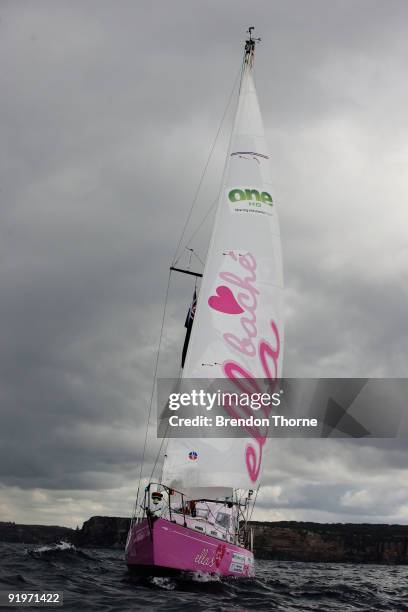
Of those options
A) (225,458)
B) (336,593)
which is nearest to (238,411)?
(225,458)

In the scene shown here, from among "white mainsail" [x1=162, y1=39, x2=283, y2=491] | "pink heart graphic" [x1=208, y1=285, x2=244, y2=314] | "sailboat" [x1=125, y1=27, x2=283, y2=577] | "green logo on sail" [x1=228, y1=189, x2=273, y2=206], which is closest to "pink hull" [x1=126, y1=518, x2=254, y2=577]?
"sailboat" [x1=125, y1=27, x2=283, y2=577]

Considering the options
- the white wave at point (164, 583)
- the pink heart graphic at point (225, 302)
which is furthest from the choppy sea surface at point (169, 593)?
the pink heart graphic at point (225, 302)

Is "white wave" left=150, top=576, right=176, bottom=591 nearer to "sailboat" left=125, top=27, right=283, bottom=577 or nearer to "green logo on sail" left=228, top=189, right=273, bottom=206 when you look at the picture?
"sailboat" left=125, top=27, right=283, bottom=577

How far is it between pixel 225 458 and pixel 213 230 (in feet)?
30.5

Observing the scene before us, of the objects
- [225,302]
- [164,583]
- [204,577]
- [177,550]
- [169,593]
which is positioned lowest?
[169,593]

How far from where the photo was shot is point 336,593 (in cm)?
2444

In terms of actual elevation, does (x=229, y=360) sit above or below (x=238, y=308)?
below

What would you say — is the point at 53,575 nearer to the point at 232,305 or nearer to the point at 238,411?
the point at 238,411

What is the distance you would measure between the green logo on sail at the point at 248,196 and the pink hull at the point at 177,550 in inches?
531

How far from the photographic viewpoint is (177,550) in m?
19.8

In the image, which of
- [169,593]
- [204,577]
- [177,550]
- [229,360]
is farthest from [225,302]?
[169,593]

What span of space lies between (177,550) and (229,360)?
7436 millimetres

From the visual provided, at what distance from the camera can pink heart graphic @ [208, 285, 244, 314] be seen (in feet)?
83.5

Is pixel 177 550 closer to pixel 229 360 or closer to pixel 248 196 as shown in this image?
pixel 229 360
